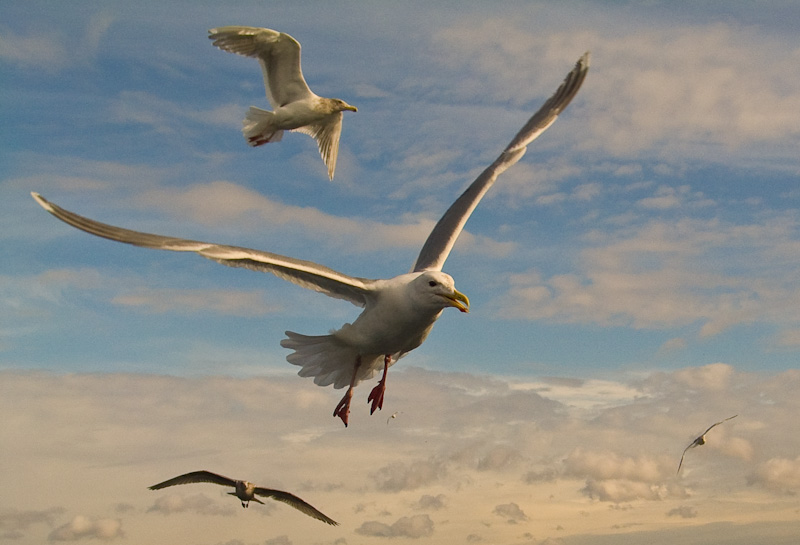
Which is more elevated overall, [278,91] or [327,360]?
[278,91]

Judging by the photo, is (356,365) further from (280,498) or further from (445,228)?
(280,498)

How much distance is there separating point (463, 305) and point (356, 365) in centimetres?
234

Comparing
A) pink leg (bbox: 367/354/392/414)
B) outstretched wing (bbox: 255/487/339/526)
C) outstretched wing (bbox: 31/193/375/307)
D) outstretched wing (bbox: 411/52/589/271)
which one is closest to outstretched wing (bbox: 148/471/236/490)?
outstretched wing (bbox: 255/487/339/526)

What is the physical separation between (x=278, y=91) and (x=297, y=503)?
8.22 m

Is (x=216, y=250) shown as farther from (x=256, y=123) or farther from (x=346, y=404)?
(x=256, y=123)

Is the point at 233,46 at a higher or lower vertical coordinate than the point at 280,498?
higher

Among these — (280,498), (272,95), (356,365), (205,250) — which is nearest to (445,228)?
(356,365)

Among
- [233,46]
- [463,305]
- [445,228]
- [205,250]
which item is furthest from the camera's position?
[233,46]

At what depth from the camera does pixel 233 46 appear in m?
16.1

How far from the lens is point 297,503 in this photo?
16.5 metres

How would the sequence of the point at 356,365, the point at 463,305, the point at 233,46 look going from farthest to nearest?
the point at 233,46
the point at 356,365
the point at 463,305

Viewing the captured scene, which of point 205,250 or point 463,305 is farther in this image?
point 463,305

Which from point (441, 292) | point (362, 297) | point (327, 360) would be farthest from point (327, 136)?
point (441, 292)

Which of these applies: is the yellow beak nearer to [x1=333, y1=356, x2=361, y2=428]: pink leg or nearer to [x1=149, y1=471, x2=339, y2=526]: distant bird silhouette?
[x1=333, y1=356, x2=361, y2=428]: pink leg
